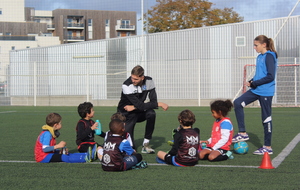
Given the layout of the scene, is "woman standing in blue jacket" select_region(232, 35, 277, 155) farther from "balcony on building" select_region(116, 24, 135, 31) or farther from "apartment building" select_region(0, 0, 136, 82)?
"balcony on building" select_region(116, 24, 135, 31)

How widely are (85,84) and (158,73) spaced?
383 cm

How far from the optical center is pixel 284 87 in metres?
19.4

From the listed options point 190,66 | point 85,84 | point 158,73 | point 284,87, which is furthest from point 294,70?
point 85,84

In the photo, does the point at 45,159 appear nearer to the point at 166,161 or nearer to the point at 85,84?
the point at 166,161

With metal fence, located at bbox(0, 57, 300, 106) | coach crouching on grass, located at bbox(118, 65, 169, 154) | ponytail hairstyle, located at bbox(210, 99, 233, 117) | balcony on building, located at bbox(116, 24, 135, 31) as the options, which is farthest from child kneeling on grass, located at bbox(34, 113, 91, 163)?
balcony on building, located at bbox(116, 24, 135, 31)

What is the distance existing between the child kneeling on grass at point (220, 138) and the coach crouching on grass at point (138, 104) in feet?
2.66

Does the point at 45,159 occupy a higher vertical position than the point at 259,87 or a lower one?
lower

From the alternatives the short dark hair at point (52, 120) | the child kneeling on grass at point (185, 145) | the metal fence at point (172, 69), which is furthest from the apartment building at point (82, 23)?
the child kneeling on grass at point (185, 145)

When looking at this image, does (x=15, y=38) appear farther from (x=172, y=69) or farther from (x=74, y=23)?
(x=172, y=69)

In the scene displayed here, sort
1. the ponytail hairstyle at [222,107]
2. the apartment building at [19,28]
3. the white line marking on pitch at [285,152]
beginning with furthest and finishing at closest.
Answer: the apartment building at [19,28], the ponytail hairstyle at [222,107], the white line marking on pitch at [285,152]

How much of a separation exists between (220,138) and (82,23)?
68.1 m

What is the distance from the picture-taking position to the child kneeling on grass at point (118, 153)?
4.89 meters

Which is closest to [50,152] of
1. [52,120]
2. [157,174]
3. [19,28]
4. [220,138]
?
[52,120]

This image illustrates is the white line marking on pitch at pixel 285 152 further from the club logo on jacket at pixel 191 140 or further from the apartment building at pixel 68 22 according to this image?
the apartment building at pixel 68 22
